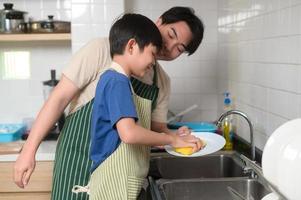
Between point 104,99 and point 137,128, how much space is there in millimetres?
126

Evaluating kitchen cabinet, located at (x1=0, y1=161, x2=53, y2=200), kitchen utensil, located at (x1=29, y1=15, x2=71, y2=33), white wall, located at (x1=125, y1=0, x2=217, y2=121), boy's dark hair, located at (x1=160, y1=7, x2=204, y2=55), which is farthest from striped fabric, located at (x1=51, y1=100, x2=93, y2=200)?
white wall, located at (x1=125, y1=0, x2=217, y2=121)

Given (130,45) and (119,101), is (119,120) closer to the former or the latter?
(119,101)

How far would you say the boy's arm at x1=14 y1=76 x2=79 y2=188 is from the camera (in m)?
1.18

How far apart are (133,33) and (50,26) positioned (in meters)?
1.17

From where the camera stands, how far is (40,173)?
1807 millimetres

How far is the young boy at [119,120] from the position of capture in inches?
40.9

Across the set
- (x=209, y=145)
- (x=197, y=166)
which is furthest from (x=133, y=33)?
(x=197, y=166)

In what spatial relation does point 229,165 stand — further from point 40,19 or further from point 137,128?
point 40,19

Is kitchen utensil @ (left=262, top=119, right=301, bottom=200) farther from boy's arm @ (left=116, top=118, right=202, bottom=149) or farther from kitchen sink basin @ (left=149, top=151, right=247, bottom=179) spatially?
kitchen sink basin @ (left=149, top=151, right=247, bottom=179)

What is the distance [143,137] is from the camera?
1059mm

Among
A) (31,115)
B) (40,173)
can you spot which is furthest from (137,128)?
(31,115)

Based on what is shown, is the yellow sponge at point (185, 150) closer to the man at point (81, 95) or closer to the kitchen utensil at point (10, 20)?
the man at point (81, 95)

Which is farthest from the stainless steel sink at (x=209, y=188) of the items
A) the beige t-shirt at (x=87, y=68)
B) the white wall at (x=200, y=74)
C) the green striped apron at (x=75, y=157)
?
the white wall at (x=200, y=74)

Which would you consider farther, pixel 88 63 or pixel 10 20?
pixel 10 20
